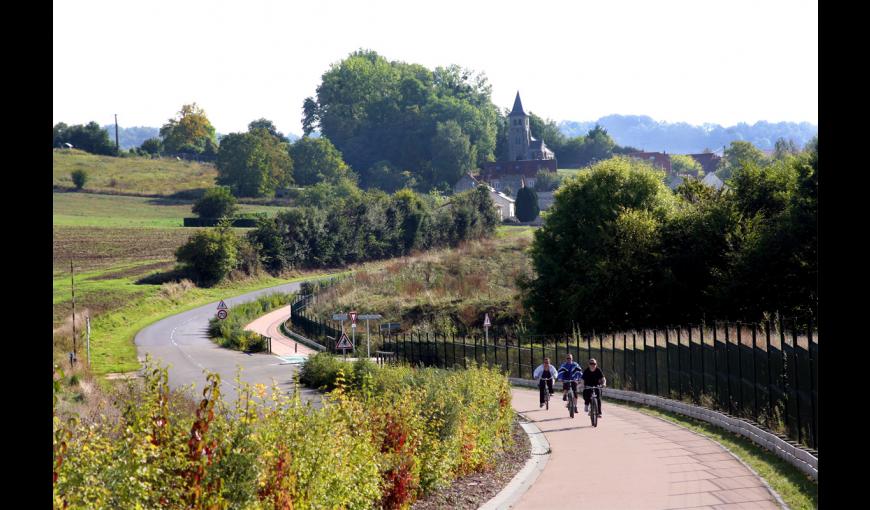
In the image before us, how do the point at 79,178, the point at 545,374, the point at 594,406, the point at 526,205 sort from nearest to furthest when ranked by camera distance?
the point at 594,406, the point at 545,374, the point at 79,178, the point at 526,205

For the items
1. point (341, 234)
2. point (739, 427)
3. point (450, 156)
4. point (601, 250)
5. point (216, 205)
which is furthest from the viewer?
point (450, 156)

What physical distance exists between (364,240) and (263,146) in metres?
36.9

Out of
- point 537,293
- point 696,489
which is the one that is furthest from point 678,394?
point 537,293

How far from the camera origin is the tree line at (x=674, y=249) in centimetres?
4147

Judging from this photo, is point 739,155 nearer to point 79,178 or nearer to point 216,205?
point 216,205

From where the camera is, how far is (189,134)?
174m

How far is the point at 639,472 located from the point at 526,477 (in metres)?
1.86

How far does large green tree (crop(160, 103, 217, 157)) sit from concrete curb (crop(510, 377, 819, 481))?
147320 mm

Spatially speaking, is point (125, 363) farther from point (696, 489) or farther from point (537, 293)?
point (696, 489)

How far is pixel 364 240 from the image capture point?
106938 mm

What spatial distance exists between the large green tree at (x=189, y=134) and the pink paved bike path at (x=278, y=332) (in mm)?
95773

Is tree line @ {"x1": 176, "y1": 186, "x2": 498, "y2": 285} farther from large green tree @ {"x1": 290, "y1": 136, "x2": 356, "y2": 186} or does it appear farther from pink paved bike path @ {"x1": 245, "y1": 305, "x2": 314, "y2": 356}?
large green tree @ {"x1": 290, "y1": 136, "x2": 356, "y2": 186}

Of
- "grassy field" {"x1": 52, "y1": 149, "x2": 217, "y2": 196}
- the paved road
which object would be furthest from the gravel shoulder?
"grassy field" {"x1": 52, "y1": 149, "x2": 217, "y2": 196}

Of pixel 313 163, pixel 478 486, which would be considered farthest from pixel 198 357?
pixel 313 163
